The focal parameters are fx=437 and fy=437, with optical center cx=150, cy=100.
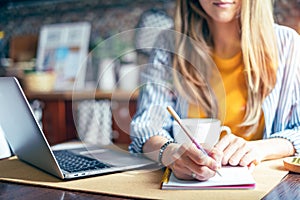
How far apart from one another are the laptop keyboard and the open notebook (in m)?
0.18

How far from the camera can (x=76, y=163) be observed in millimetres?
1034

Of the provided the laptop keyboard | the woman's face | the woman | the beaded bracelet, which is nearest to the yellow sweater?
the woman

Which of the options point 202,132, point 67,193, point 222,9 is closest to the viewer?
point 67,193

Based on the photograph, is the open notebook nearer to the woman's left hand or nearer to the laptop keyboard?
the woman's left hand

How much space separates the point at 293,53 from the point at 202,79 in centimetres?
29

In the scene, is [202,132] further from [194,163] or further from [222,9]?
[222,9]

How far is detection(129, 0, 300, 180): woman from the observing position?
131 cm

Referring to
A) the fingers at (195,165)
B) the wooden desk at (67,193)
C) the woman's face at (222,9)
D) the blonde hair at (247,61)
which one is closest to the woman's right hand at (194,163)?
the fingers at (195,165)

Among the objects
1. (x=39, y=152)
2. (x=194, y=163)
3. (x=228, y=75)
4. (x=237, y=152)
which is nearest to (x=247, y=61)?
(x=228, y=75)

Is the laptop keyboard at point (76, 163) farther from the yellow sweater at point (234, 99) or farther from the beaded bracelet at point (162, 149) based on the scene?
the yellow sweater at point (234, 99)

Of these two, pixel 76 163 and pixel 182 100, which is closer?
pixel 76 163

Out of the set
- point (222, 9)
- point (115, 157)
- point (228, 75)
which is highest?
point (222, 9)

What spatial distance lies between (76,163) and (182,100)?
1.61 feet

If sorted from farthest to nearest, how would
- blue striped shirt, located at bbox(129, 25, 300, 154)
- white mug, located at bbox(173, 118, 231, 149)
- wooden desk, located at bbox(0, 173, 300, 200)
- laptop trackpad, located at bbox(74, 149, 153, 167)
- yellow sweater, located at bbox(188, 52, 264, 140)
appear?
yellow sweater, located at bbox(188, 52, 264, 140) < blue striped shirt, located at bbox(129, 25, 300, 154) < laptop trackpad, located at bbox(74, 149, 153, 167) < white mug, located at bbox(173, 118, 231, 149) < wooden desk, located at bbox(0, 173, 300, 200)
